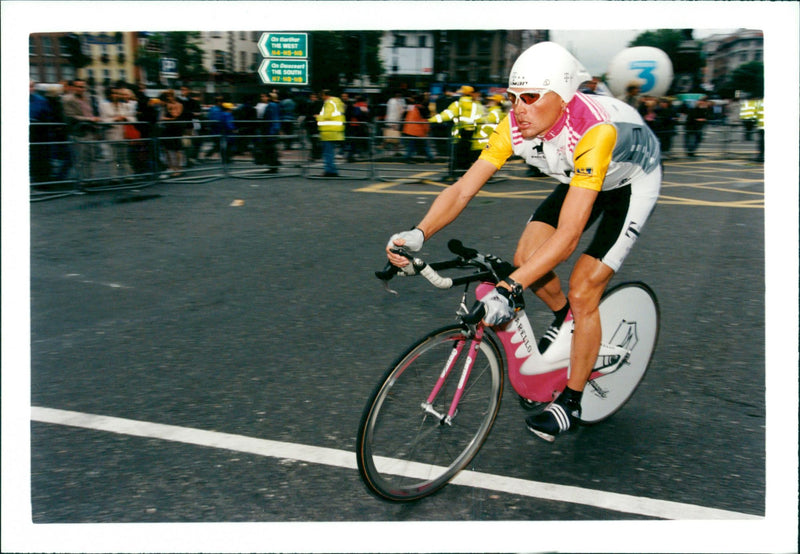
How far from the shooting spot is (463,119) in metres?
13.7

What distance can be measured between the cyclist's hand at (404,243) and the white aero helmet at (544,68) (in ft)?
2.44

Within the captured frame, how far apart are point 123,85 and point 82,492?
10.1 metres

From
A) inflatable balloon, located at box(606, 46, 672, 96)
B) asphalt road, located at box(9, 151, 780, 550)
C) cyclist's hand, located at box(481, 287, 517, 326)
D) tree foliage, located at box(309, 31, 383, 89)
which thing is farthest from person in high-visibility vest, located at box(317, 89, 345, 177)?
cyclist's hand, located at box(481, 287, 517, 326)

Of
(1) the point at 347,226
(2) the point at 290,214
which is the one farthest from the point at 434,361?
(2) the point at 290,214

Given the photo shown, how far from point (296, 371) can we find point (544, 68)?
8.04ft

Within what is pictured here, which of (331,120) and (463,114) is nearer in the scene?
(463,114)

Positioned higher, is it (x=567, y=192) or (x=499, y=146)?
(x=499, y=146)

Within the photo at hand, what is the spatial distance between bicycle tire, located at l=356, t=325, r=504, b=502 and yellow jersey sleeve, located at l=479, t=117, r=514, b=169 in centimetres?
84

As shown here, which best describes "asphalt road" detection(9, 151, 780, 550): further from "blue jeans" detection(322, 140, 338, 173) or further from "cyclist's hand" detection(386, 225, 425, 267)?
"blue jeans" detection(322, 140, 338, 173)

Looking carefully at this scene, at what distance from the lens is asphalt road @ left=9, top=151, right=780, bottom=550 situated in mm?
3234

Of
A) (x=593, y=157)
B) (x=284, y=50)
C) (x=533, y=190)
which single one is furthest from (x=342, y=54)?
(x=533, y=190)

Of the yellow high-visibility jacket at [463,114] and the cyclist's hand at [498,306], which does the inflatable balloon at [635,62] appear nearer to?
the cyclist's hand at [498,306]

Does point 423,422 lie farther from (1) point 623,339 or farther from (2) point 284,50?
(2) point 284,50

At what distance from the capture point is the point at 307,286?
6.50 meters
